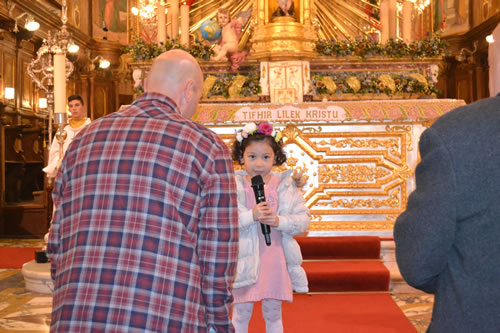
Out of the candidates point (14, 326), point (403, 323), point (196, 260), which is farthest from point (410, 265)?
point (14, 326)

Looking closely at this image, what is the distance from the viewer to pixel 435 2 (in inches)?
594

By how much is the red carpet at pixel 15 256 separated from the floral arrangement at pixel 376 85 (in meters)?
4.27

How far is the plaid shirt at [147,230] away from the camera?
1.75 meters

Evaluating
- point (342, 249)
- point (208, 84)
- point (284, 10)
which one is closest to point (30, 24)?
point (208, 84)

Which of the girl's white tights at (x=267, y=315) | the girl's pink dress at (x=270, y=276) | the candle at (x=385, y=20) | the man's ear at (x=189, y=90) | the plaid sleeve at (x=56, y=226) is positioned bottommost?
the girl's white tights at (x=267, y=315)

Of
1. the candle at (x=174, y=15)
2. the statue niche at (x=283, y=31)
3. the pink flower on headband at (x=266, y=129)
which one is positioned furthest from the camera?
the candle at (x=174, y=15)

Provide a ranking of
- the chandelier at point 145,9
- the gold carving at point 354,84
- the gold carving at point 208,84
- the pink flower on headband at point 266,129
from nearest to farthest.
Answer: the pink flower on headband at point 266,129 < the gold carving at point 354,84 < the gold carving at point 208,84 < the chandelier at point 145,9

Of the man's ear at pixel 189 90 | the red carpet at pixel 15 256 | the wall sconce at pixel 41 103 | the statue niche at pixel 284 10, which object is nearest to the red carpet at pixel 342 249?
the statue niche at pixel 284 10

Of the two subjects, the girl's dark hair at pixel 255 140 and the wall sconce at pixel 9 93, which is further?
the wall sconce at pixel 9 93

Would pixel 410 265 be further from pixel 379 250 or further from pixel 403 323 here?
pixel 379 250

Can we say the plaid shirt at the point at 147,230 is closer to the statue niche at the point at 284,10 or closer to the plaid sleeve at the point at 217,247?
the plaid sleeve at the point at 217,247

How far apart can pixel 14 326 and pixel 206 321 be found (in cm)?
295

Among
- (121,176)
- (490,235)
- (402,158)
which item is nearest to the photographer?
(490,235)

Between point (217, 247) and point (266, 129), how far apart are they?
5.91 ft
